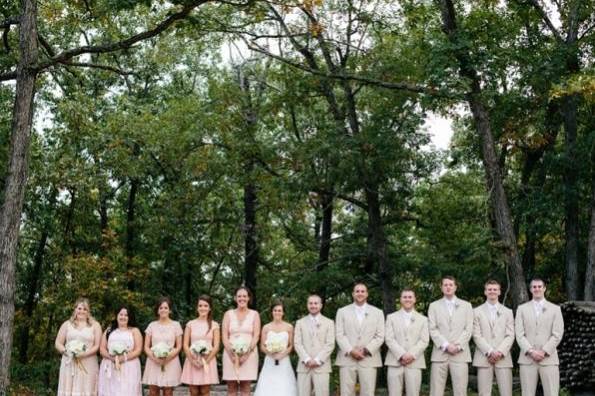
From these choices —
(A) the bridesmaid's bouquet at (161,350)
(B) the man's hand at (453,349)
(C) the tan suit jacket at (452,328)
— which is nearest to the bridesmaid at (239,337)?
(A) the bridesmaid's bouquet at (161,350)

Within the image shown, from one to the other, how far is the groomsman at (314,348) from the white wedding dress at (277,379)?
131 mm

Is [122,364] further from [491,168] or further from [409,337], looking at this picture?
[491,168]

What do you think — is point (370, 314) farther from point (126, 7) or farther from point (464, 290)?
point (464, 290)

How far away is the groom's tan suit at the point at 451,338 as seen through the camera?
10602mm

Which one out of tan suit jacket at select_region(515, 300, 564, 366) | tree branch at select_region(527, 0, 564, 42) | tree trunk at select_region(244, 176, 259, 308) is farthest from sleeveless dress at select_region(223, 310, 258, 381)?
tree trunk at select_region(244, 176, 259, 308)

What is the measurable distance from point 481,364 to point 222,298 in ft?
66.9

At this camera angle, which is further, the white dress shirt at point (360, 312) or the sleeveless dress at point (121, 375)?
the sleeveless dress at point (121, 375)

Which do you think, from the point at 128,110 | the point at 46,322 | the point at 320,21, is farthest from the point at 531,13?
the point at 46,322

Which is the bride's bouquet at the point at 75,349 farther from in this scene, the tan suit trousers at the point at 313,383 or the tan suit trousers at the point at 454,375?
the tan suit trousers at the point at 454,375

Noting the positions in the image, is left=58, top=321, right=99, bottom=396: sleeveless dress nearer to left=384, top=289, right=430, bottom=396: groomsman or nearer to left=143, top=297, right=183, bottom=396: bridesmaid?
left=143, top=297, right=183, bottom=396: bridesmaid

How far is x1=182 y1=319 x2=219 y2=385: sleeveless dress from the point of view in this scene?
1066cm

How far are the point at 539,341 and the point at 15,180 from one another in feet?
A: 25.6

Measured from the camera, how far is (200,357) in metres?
10.7

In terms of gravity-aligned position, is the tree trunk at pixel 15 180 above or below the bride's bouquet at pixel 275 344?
above
